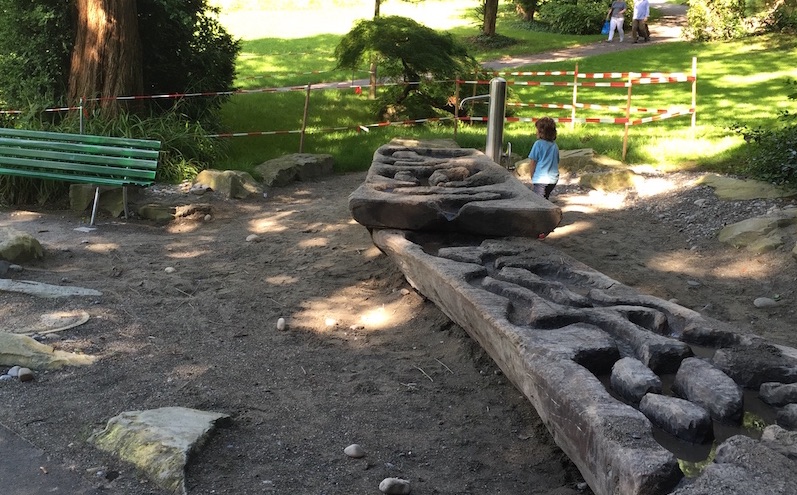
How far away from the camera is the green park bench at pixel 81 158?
8.64 metres

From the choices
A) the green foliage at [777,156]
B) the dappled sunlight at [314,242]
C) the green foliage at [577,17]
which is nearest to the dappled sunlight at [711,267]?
the green foliage at [777,156]

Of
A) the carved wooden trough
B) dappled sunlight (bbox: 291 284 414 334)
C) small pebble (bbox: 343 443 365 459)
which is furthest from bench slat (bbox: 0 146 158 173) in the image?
small pebble (bbox: 343 443 365 459)

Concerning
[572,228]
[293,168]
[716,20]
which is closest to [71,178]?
[293,168]

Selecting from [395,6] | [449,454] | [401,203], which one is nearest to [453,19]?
[395,6]

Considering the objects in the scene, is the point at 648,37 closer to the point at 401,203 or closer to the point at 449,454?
the point at 401,203

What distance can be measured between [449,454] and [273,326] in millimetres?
2133

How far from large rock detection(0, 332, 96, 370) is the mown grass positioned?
6.53m

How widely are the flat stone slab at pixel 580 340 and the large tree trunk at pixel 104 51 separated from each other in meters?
5.80

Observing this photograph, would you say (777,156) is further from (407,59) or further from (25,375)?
(25,375)

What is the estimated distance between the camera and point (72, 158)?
8797 mm

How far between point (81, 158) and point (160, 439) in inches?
231

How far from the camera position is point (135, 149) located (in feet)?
28.7

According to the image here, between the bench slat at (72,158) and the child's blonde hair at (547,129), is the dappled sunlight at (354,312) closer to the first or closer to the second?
the child's blonde hair at (547,129)

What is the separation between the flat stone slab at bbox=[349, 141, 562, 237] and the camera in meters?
5.98
